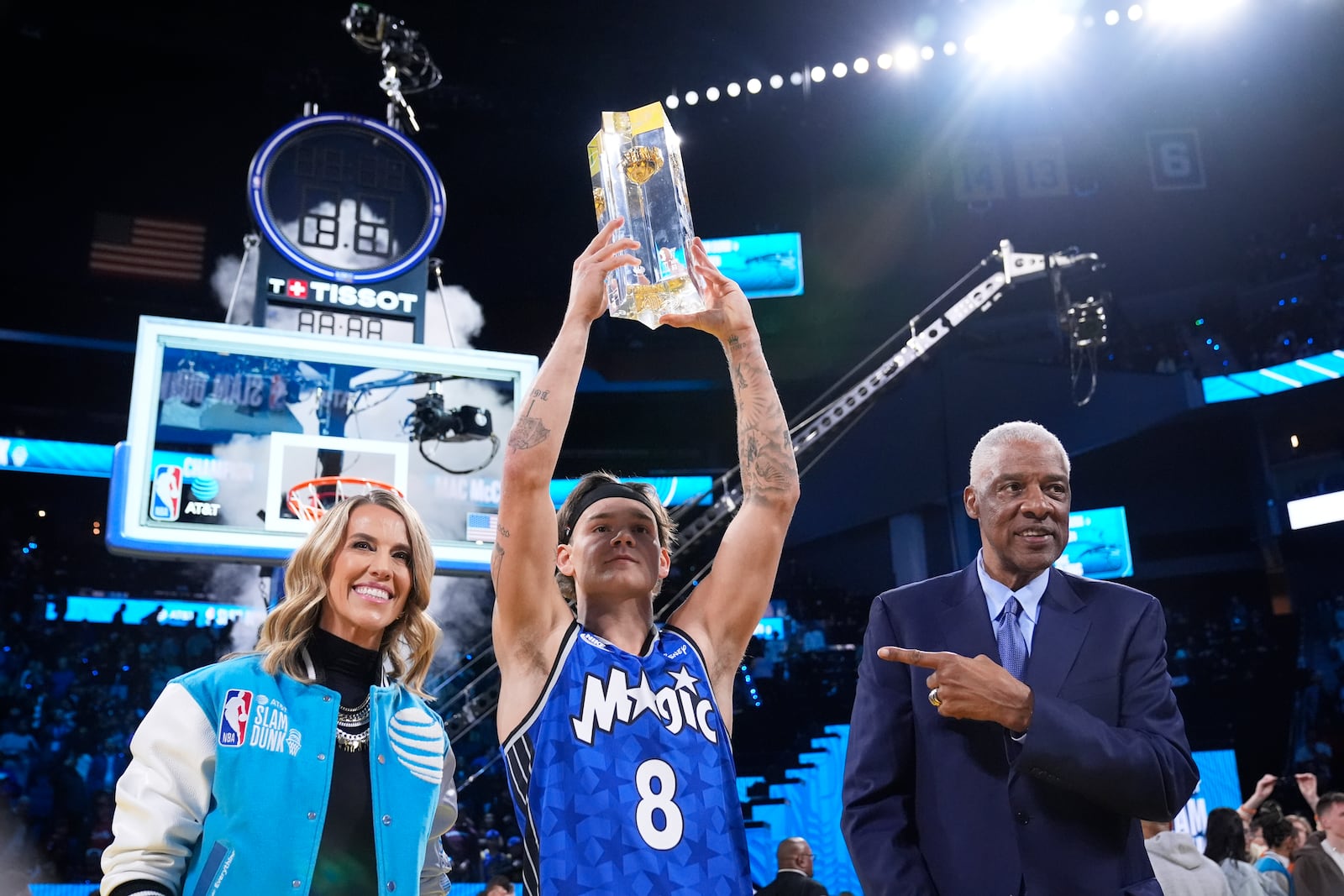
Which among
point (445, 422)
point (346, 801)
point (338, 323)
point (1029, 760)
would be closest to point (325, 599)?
point (346, 801)

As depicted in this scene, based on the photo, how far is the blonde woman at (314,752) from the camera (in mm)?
2051

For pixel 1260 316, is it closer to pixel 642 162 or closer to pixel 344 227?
pixel 344 227

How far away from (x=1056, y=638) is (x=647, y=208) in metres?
1.38

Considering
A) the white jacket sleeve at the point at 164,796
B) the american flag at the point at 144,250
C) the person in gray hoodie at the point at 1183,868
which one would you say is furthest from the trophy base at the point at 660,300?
the american flag at the point at 144,250

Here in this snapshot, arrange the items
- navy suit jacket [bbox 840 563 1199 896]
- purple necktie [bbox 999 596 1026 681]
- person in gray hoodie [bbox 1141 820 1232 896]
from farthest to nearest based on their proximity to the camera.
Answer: person in gray hoodie [bbox 1141 820 1232 896] < purple necktie [bbox 999 596 1026 681] < navy suit jacket [bbox 840 563 1199 896]

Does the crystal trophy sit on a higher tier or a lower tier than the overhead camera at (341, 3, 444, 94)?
lower

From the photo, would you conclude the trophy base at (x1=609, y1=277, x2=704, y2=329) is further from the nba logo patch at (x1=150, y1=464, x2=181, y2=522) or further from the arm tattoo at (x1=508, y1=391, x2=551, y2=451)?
the nba logo patch at (x1=150, y1=464, x2=181, y2=522)

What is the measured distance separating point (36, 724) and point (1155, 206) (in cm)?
1899

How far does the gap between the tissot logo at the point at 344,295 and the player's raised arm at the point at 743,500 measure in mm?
4407

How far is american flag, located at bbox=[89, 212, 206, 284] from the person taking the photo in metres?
16.1

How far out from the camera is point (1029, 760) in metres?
1.96

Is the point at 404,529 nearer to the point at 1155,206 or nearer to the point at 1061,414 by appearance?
the point at 1061,414

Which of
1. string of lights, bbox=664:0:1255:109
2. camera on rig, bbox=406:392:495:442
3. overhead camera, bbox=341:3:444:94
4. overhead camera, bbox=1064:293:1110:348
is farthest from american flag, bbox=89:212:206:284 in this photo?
overhead camera, bbox=1064:293:1110:348

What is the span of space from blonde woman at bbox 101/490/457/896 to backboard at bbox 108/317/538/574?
2.71m
